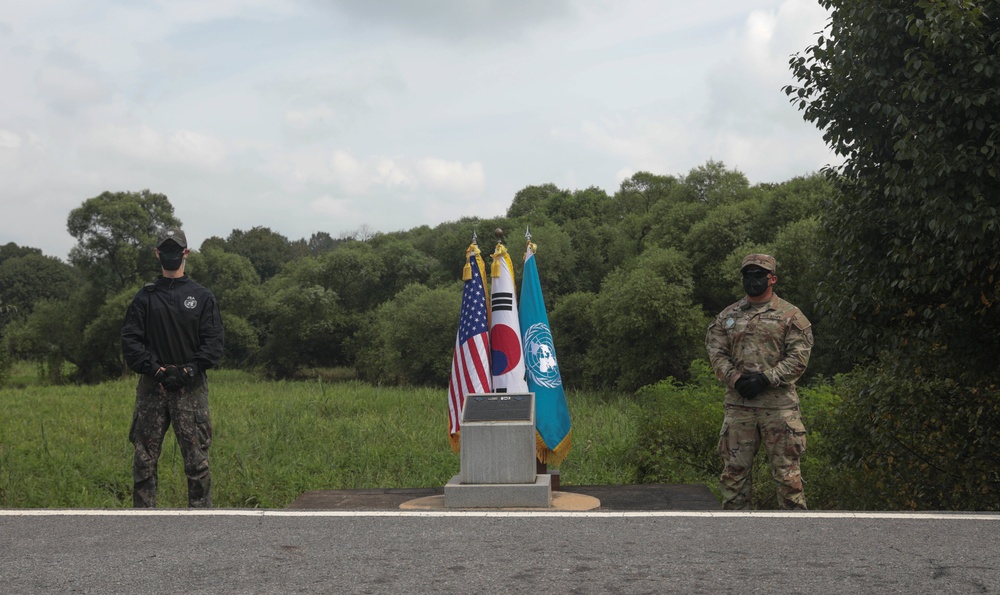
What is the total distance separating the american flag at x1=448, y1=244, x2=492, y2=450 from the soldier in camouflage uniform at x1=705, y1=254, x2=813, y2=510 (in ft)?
7.51

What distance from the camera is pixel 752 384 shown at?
6.00m

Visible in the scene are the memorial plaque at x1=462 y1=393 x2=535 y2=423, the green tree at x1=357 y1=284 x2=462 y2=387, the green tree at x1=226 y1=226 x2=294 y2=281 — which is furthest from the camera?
the green tree at x1=226 y1=226 x2=294 y2=281

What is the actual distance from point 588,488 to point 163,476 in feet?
30.9

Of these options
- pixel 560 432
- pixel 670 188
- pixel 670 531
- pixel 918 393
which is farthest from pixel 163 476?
pixel 670 188

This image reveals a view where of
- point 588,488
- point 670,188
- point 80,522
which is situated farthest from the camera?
point 670,188

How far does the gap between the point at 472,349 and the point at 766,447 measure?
281 cm

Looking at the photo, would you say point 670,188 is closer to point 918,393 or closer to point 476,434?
point 918,393

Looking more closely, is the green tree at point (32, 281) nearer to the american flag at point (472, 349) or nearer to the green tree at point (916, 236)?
the american flag at point (472, 349)

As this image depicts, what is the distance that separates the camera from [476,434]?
661 centimetres

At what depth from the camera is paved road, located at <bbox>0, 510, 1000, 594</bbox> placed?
3465mm

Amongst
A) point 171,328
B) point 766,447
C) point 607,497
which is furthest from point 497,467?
point 171,328

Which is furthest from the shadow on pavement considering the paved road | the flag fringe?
the paved road

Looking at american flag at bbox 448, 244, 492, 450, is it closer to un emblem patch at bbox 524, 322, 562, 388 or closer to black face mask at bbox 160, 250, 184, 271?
un emblem patch at bbox 524, 322, 562, 388

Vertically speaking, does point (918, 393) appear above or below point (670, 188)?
below
